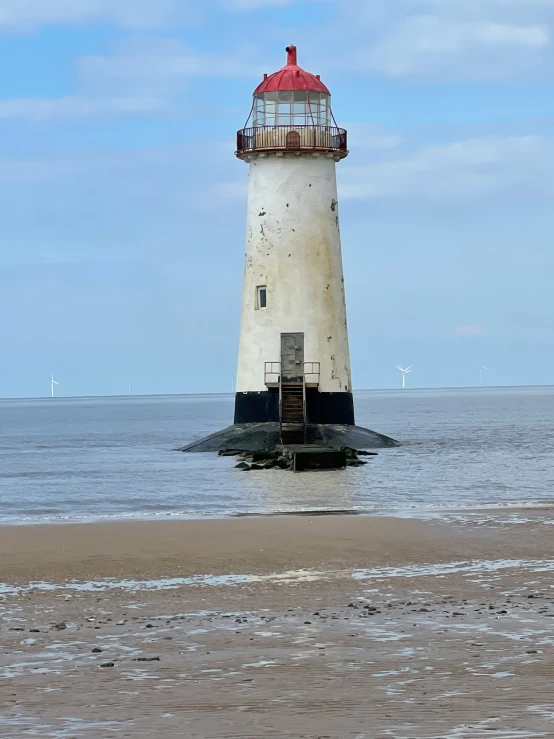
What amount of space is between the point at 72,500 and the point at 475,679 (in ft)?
66.9

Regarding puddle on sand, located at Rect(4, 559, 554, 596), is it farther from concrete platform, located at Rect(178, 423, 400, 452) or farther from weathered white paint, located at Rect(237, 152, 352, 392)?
Result: weathered white paint, located at Rect(237, 152, 352, 392)

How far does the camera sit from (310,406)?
37.2m

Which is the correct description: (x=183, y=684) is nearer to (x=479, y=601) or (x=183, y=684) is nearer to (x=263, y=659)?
(x=263, y=659)

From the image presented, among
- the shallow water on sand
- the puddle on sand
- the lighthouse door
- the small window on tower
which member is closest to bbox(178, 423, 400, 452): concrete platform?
the shallow water on sand

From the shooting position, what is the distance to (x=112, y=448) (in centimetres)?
5475

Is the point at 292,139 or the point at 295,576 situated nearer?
the point at 295,576

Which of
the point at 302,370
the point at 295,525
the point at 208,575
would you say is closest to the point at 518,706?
the point at 208,575

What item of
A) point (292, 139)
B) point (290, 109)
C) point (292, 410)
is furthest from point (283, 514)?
point (290, 109)

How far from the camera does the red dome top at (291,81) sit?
37562 mm

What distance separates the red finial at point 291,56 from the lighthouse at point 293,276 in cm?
87

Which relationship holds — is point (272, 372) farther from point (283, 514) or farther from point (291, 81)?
point (283, 514)

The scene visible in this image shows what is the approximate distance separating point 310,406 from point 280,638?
27429mm

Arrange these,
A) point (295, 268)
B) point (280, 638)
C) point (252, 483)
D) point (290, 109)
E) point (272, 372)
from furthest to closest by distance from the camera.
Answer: point (290, 109), point (272, 372), point (295, 268), point (252, 483), point (280, 638)

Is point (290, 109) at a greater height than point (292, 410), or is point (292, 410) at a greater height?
point (290, 109)
